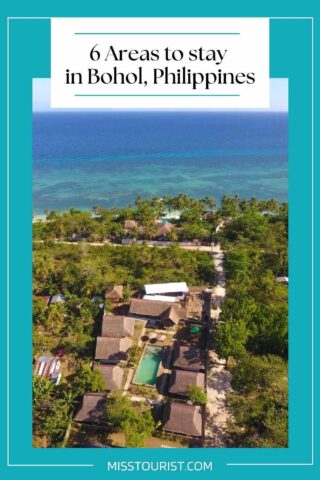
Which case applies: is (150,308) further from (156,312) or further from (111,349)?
(111,349)

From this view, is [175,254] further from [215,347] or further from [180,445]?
[180,445]

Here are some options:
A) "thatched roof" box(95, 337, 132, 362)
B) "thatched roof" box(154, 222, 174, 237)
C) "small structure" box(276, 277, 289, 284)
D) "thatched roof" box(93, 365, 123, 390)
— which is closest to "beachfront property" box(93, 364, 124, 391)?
"thatched roof" box(93, 365, 123, 390)

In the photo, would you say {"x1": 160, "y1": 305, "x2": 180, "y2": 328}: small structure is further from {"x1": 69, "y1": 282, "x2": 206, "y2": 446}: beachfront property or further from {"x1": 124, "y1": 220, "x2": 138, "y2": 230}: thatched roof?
{"x1": 124, "y1": 220, "x2": 138, "y2": 230}: thatched roof

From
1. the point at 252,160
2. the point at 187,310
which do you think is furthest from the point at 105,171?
the point at 187,310

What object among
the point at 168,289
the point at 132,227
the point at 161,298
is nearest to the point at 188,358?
Result: the point at 161,298

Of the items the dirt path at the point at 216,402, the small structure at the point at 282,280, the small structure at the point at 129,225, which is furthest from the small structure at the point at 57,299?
the small structure at the point at 282,280

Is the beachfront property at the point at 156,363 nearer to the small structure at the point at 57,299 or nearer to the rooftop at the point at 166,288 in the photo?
the rooftop at the point at 166,288
